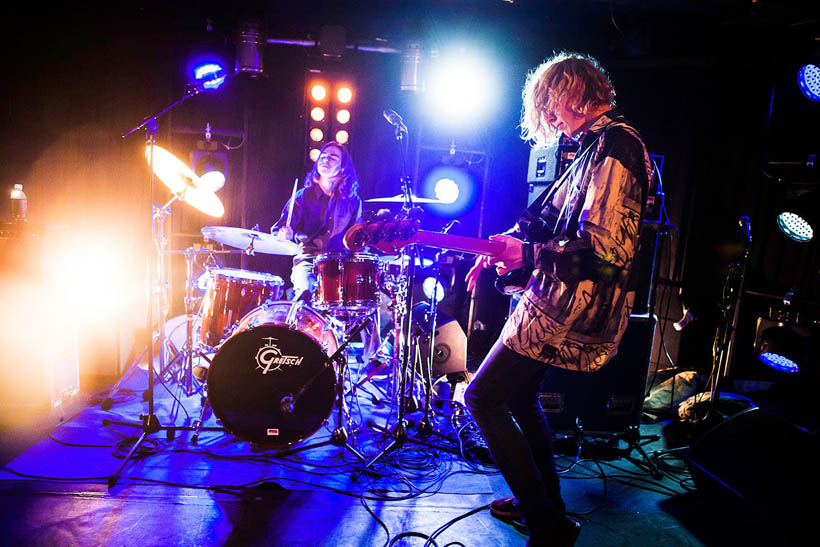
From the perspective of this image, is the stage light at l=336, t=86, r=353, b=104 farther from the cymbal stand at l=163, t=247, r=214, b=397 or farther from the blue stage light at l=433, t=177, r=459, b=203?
the cymbal stand at l=163, t=247, r=214, b=397

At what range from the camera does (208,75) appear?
283 cm

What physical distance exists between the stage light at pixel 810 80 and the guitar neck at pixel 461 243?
2.77 m

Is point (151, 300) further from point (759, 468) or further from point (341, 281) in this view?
point (759, 468)

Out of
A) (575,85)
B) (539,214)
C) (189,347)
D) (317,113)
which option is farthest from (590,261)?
(317,113)

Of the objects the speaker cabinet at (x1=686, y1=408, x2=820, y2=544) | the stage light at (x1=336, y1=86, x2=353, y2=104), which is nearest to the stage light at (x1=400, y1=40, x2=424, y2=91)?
the stage light at (x1=336, y1=86, x2=353, y2=104)

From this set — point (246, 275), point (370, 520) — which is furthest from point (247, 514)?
point (246, 275)

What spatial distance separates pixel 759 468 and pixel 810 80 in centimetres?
249

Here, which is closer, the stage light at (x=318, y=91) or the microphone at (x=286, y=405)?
the microphone at (x=286, y=405)

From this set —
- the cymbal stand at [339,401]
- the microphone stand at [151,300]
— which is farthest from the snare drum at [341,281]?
the microphone stand at [151,300]

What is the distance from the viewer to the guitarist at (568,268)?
1.59 m

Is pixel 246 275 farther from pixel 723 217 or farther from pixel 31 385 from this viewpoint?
pixel 723 217

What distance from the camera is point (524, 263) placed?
1757 millimetres

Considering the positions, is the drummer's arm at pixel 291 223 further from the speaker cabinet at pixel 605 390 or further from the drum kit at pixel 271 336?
the speaker cabinet at pixel 605 390

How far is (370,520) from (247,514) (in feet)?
2.01
